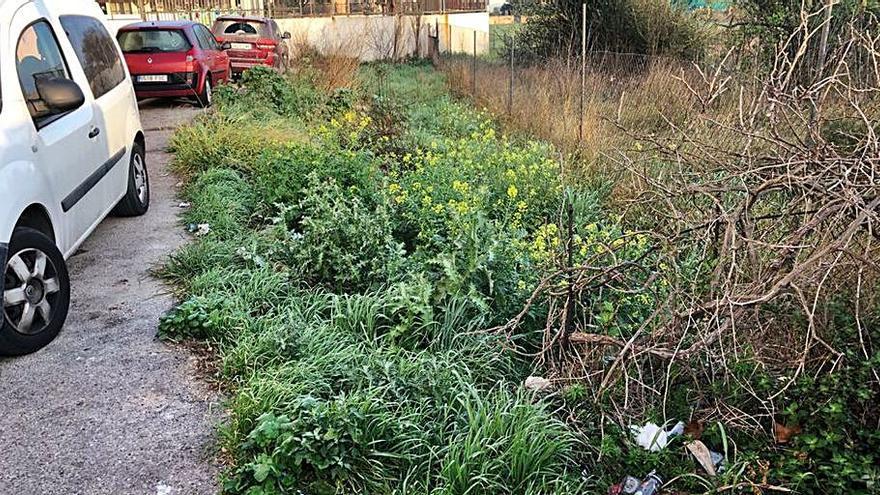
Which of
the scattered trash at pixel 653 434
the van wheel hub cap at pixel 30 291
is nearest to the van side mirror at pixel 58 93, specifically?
the van wheel hub cap at pixel 30 291

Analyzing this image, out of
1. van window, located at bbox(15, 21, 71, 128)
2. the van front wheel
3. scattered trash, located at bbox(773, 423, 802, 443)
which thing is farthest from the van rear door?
scattered trash, located at bbox(773, 423, 802, 443)

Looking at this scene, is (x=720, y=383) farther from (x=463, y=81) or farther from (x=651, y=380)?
(x=463, y=81)

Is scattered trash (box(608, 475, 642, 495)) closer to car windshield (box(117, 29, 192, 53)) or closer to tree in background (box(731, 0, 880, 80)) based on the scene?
tree in background (box(731, 0, 880, 80))

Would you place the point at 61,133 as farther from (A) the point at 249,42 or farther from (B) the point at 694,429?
(A) the point at 249,42

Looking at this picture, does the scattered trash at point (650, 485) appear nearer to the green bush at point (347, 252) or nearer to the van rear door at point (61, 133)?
the green bush at point (347, 252)

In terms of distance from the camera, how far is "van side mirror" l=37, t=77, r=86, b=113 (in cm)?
415

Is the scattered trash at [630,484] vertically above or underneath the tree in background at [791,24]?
underneath

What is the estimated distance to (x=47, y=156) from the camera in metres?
4.07

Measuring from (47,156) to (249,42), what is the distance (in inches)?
514

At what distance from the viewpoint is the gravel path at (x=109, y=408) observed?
2.87 metres

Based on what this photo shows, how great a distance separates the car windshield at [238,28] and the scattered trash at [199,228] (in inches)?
462

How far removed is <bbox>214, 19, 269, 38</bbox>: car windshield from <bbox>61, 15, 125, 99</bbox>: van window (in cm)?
1085

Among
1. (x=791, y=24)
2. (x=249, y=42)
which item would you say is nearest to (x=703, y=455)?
(x=791, y=24)

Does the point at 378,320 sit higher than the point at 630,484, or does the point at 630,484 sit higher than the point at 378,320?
the point at 378,320
